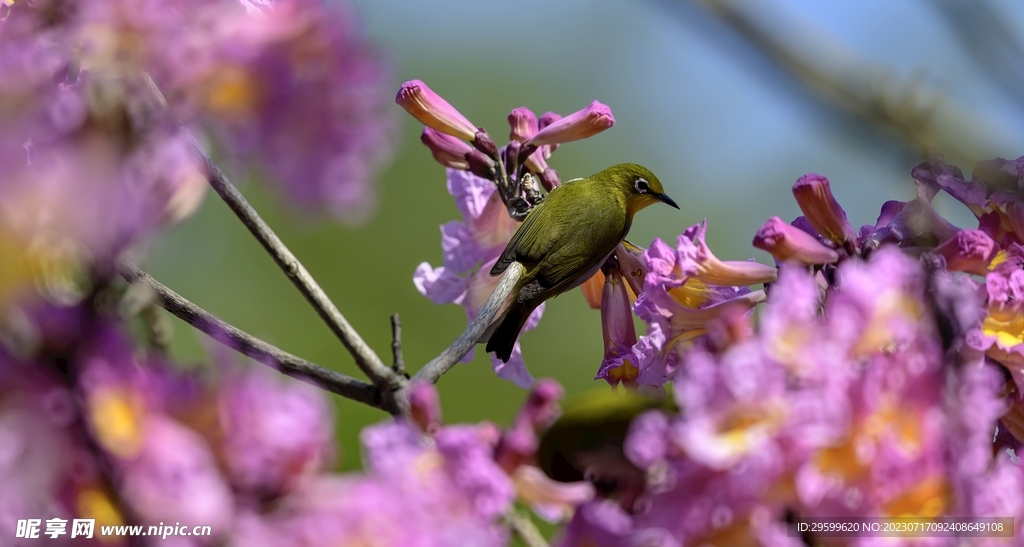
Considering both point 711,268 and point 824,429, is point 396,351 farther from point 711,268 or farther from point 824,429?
point 824,429

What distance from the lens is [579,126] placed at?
1.25 m

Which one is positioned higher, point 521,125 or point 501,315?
point 521,125

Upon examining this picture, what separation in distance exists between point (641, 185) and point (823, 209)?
29.6 inches

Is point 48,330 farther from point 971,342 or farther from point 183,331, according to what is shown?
point 183,331

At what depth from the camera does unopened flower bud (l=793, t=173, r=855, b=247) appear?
947 millimetres

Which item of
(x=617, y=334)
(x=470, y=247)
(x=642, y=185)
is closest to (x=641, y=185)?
(x=642, y=185)

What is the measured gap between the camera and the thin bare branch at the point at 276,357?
0.83m

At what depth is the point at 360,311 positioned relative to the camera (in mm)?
5848

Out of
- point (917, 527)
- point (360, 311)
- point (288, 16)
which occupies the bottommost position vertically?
point (360, 311)

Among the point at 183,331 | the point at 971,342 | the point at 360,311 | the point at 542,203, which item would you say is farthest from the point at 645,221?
the point at 971,342

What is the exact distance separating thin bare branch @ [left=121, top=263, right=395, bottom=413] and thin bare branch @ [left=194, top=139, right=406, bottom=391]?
0.02 metres

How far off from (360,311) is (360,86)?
5278 mm

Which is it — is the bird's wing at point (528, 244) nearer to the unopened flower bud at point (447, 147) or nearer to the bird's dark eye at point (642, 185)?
the unopened flower bud at point (447, 147)

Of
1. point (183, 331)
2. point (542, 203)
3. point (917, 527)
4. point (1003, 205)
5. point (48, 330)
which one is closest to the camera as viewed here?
point (48, 330)
